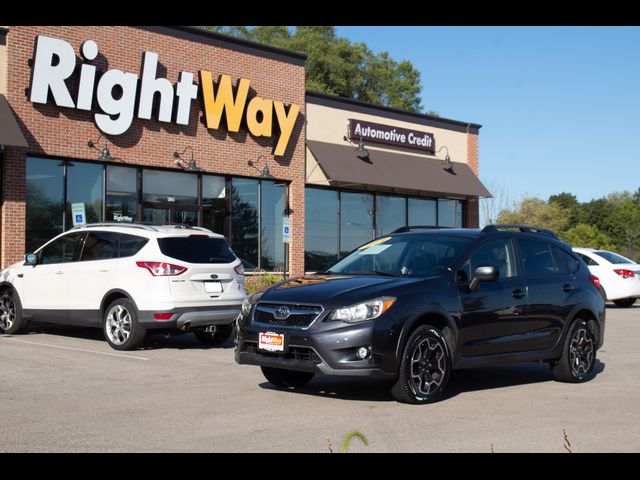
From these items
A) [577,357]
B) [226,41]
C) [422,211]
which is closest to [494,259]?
[577,357]

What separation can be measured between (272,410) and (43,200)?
13587 millimetres

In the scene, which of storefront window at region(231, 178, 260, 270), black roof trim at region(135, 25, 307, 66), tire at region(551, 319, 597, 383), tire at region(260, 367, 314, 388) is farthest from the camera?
storefront window at region(231, 178, 260, 270)

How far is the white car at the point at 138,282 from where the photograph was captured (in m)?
12.7

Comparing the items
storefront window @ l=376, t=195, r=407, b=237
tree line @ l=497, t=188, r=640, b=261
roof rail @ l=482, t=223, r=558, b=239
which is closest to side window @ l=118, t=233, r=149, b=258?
roof rail @ l=482, t=223, r=558, b=239

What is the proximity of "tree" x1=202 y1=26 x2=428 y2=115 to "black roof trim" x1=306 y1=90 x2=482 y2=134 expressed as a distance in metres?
22.3

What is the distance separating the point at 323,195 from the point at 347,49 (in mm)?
31293

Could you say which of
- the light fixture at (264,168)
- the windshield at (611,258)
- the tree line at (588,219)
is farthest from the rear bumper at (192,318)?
the tree line at (588,219)

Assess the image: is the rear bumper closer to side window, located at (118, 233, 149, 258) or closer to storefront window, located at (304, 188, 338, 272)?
side window, located at (118, 233, 149, 258)

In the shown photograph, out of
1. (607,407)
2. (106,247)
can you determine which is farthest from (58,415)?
(106,247)

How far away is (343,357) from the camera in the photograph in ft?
26.7

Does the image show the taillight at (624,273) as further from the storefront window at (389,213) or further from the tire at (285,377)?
the tire at (285,377)

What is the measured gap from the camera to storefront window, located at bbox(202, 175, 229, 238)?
23938 mm

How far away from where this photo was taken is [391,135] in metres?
29.6
